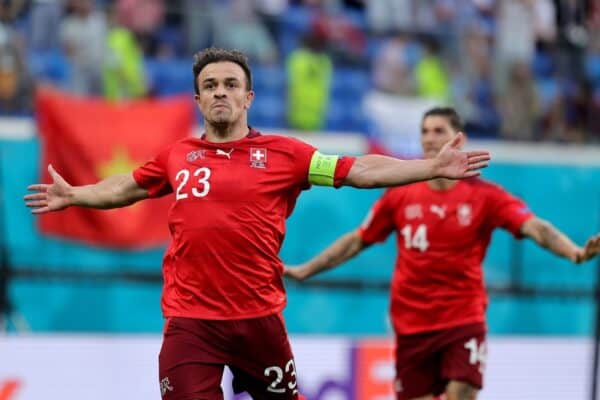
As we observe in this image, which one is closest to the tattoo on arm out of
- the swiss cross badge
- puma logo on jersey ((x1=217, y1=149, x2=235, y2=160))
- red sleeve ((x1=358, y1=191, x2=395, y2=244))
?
red sleeve ((x1=358, y1=191, x2=395, y2=244))

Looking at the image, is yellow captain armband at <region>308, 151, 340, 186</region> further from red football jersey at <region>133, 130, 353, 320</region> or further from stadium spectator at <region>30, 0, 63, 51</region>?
stadium spectator at <region>30, 0, 63, 51</region>

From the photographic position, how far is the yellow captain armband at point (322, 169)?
622 centimetres

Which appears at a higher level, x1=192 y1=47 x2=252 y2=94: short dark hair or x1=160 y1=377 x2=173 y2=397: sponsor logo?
x1=192 y1=47 x2=252 y2=94: short dark hair

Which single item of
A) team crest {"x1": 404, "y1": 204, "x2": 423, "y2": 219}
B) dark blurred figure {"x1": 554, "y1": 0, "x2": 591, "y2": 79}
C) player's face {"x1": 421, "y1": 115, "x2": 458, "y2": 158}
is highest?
dark blurred figure {"x1": 554, "y1": 0, "x2": 591, "y2": 79}

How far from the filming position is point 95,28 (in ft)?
40.2

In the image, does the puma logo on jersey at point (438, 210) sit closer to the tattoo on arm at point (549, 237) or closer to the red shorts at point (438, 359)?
the tattoo on arm at point (549, 237)

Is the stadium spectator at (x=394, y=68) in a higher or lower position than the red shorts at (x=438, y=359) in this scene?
higher

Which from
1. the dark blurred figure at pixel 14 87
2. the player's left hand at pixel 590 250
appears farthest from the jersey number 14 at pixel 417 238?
the dark blurred figure at pixel 14 87

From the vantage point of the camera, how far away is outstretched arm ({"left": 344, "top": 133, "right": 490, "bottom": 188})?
5.89 m

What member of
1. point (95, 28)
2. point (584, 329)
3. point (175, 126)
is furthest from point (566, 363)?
point (95, 28)

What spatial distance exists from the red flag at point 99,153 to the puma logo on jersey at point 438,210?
12.1 ft

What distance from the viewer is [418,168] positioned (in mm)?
6000

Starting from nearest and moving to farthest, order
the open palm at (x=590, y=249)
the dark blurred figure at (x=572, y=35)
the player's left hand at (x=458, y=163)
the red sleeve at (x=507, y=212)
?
the player's left hand at (x=458, y=163), the open palm at (x=590, y=249), the red sleeve at (x=507, y=212), the dark blurred figure at (x=572, y=35)

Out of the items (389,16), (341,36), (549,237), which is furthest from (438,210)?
(389,16)
